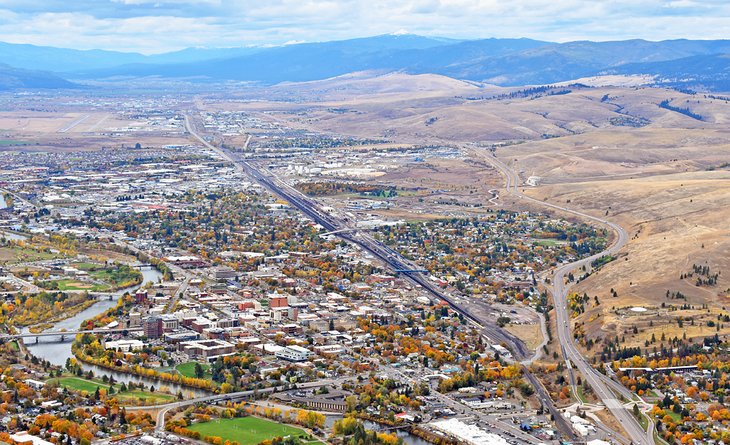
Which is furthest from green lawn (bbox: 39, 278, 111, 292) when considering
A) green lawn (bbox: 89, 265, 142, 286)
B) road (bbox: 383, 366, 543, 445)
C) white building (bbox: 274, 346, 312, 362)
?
road (bbox: 383, 366, 543, 445)

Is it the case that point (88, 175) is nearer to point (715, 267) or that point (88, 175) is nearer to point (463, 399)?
point (715, 267)

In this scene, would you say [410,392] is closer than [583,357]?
Yes

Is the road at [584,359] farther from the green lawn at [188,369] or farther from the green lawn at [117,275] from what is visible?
the green lawn at [117,275]

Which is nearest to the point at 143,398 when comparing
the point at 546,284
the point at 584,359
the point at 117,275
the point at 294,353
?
the point at 294,353

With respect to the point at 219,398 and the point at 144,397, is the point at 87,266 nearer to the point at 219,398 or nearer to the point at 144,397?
the point at 144,397

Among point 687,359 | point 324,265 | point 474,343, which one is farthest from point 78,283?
point 687,359

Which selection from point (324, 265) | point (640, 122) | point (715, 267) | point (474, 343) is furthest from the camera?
point (640, 122)

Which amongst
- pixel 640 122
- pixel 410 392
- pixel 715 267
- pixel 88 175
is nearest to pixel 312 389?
pixel 410 392

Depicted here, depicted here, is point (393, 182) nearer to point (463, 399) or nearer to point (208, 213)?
point (208, 213)

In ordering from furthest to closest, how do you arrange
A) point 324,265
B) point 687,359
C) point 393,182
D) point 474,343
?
point 393,182 → point 324,265 → point 474,343 → point 687,359
